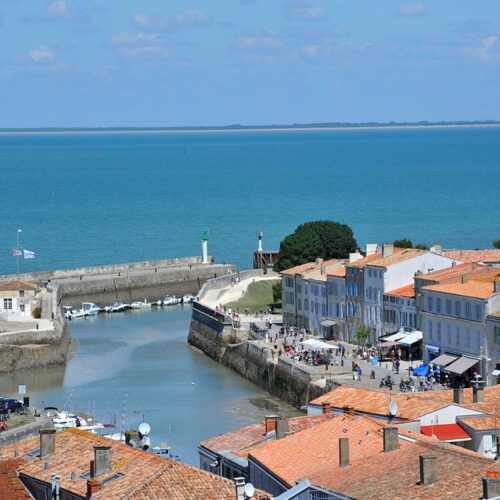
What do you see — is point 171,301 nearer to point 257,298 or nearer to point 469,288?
point 257,298

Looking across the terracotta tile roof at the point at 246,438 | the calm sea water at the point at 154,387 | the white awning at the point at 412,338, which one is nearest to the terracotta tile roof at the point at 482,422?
the terracotta tile roof at the point at 246,438

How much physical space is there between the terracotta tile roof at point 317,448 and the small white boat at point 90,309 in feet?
196

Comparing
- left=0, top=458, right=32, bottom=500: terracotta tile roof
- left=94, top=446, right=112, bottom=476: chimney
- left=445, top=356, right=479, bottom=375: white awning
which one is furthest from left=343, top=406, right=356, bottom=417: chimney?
left=445, top=356, right=479, bottom=375: white awning

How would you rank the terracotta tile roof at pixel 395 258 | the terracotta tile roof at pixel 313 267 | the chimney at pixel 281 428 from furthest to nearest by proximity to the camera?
the terracotta tile roof at pixel 313 267 → the terracotta tile roof at pixel 395 258 → the chimney at pixel 281 428

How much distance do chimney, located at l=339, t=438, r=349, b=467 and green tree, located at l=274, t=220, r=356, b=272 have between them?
5666 cm

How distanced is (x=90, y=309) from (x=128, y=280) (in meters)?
6.99

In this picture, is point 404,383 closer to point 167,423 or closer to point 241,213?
point 167,423

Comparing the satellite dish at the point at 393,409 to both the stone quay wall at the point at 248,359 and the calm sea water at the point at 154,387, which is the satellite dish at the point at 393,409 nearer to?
the calm sea water at the point at 154,387

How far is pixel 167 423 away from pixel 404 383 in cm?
715

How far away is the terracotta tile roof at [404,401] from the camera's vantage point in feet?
122

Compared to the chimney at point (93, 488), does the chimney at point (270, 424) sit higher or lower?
→ lower

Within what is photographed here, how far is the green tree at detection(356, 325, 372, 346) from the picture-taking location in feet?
218

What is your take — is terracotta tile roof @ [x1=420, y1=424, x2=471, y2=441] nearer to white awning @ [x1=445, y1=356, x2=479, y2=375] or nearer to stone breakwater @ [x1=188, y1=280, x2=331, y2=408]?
stone breakwater @ [x1=188, y1=280, x2=331, y2=408]

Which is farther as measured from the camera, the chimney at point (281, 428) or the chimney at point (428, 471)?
the chimney at point (281, 428)
